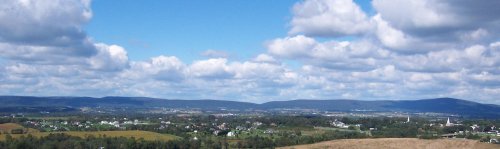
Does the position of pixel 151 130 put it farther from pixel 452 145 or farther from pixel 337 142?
pixel 452 145

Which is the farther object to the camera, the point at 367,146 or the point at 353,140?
the point at 353,140

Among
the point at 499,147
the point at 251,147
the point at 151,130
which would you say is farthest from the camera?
the point at 151,130

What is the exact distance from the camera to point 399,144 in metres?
112

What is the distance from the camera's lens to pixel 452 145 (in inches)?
4306

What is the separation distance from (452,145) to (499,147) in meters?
8.15

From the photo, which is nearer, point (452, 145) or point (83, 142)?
point (83, 142)

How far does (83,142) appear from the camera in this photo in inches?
3989

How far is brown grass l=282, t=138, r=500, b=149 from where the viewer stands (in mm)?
107794

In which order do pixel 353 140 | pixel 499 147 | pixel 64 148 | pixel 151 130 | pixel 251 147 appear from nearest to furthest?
pixel 64 148
pixel 499 147
pixel 251 147
pixel 353 140
pixel 151 130

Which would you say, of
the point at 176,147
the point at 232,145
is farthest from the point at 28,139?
the point at 232,145

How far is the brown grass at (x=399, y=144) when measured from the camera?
354 feet

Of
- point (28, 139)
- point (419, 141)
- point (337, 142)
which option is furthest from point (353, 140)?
point (28, 139)

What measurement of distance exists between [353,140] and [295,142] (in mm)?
11704

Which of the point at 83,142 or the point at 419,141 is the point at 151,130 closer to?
the point at 83,142
